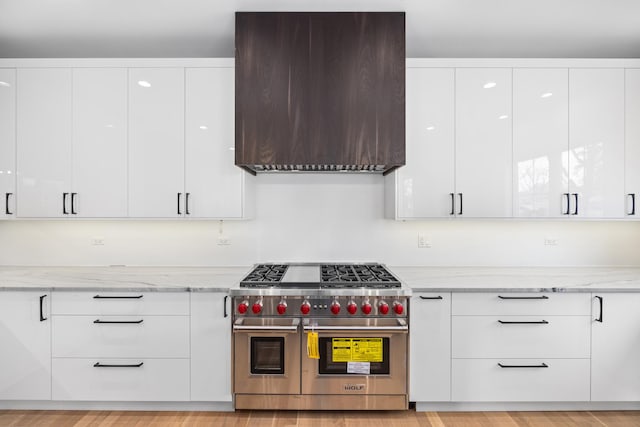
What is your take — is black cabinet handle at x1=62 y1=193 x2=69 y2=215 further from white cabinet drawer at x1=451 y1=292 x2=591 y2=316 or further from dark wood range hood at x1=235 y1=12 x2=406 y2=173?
white cabinet drawer at x1=451 y1=292 x2=591 y2=316

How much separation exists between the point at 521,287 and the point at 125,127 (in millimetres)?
2752

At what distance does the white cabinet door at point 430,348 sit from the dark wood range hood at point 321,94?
0.89m

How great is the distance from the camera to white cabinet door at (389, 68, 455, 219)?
8.70ft

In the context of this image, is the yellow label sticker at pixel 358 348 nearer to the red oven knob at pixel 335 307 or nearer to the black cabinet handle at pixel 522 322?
the red oven knob at pixel 335 307

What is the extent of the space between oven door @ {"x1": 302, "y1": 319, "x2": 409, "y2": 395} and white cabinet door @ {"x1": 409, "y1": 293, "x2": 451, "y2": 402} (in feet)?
0.27

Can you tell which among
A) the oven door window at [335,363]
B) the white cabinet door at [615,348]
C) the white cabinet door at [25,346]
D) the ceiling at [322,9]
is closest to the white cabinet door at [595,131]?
the ceiling at [322,9]

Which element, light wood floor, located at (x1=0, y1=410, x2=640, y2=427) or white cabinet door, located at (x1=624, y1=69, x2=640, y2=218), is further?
white cabinet door, located at (x1=624, y1=69, x2=640, y2=218)

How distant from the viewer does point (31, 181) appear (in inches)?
105

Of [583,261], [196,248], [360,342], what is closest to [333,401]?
[360,342]

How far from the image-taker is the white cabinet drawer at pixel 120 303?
2354mm

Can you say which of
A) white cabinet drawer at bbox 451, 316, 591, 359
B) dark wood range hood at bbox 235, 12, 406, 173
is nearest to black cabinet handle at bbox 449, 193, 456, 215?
dark wood range hood at bbox 235, 12, 406, 173

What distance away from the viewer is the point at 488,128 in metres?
2.65

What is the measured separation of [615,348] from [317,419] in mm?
1840

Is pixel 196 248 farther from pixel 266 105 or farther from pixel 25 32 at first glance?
pixel 25 32
